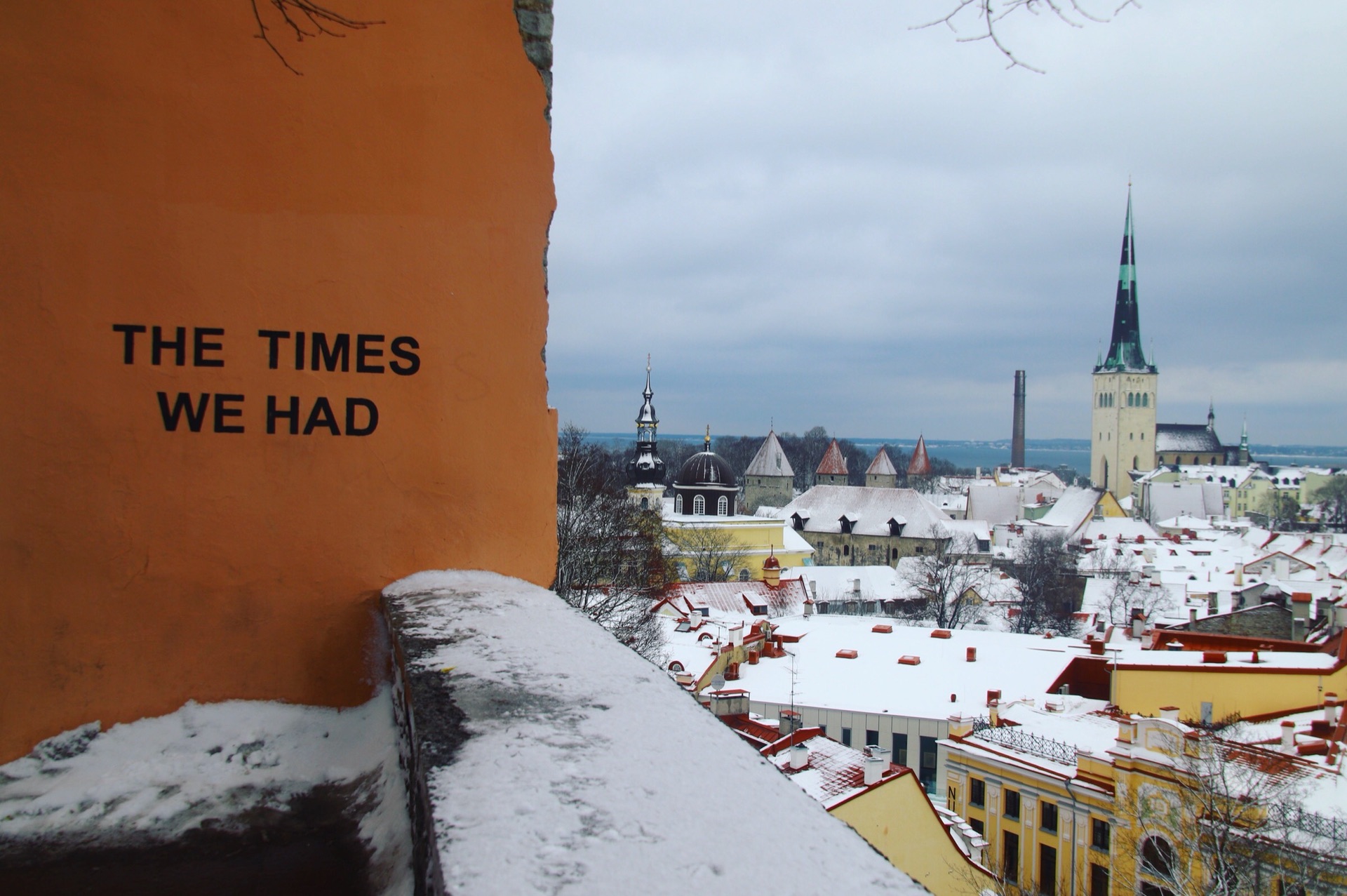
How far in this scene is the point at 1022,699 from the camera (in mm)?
18438

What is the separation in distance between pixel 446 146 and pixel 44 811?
218 centimetres

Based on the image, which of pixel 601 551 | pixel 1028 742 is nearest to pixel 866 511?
pixel 1028 742

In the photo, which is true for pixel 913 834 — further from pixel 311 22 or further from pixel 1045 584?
pixel 1045 584

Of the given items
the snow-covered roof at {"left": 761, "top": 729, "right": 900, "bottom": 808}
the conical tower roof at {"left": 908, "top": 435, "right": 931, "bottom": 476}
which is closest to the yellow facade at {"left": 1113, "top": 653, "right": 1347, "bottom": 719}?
the snow-covered roof at {"left": 761, "top": 729, "right": 900, "bottom": 808}

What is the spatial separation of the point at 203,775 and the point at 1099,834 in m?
14.1

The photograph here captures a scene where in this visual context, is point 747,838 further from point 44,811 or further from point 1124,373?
point 1124,373

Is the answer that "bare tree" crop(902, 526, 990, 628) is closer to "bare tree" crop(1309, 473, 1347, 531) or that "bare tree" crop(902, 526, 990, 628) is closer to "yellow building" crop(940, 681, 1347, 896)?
"yellow building" crop(940, 681, 1347, 896)

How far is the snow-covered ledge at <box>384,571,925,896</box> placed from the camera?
1.17m

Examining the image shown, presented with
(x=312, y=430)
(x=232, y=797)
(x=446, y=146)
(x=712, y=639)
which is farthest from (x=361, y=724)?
(x=712, y=639)

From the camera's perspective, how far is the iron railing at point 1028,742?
48.0 feet

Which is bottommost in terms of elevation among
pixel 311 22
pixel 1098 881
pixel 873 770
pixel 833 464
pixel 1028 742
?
pixel 1098 881

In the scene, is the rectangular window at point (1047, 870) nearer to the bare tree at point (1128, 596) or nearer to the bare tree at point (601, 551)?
the bare tree at point (601, 551)

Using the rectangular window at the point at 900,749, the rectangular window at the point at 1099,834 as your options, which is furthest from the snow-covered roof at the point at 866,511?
the rectangular window at the point at 1099,834

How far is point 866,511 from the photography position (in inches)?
2117
